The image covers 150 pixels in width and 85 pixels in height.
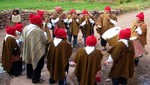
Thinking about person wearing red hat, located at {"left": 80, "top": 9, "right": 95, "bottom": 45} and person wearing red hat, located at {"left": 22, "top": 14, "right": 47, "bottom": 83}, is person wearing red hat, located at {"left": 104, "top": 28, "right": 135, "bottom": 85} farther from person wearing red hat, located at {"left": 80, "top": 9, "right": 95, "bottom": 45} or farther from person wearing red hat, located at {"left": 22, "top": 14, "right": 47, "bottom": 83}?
person wearing red hat, located at {"left": 80, "top": 9, "right": 95, "bottom": 45}

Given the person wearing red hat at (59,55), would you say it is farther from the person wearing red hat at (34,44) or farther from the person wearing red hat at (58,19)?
the person wearing red hat at (58,19)

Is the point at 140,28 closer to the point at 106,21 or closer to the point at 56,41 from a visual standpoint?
the point at 106,21

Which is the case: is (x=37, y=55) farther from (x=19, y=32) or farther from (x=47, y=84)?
(x=19, y=32)

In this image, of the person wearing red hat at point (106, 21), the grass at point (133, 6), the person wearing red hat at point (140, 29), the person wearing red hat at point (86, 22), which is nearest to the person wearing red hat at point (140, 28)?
the person wearing red hat at point (140, 29)

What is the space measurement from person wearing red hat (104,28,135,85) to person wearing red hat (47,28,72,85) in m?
1.22

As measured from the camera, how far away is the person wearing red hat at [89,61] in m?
8.30

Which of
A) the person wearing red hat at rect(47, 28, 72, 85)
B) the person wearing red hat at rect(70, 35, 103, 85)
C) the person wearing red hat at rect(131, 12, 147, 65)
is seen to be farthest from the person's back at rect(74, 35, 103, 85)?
the person wearing red hat at rect(131, 12, 147, 65)

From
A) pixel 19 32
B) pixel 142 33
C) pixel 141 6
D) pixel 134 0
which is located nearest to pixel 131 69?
pixel 142 33

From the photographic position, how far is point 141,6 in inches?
975

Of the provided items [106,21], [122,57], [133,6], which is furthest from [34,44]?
[133,6]

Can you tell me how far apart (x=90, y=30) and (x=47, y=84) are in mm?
4690

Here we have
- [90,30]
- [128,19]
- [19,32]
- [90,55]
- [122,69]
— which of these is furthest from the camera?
[128,19]

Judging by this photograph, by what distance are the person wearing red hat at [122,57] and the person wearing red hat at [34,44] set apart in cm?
198

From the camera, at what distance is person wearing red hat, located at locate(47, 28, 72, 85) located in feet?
28.9
